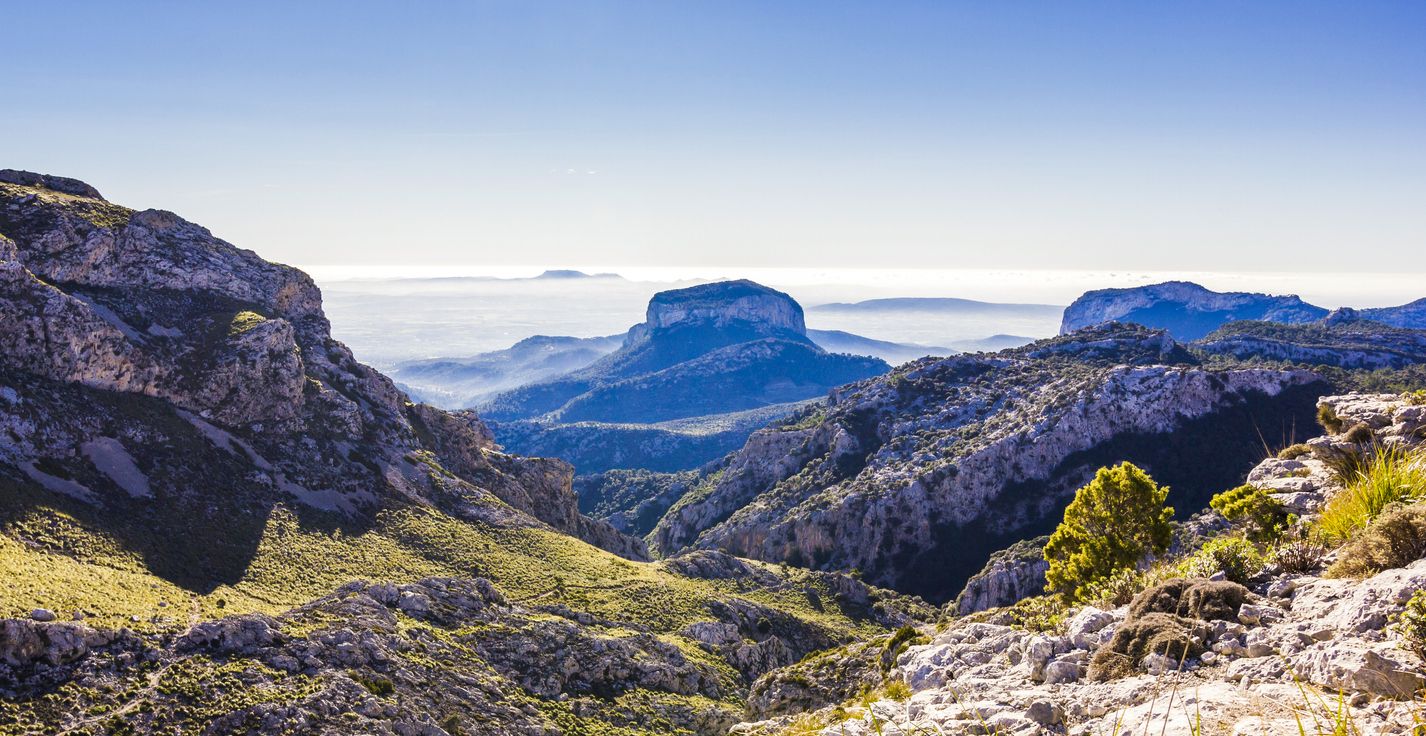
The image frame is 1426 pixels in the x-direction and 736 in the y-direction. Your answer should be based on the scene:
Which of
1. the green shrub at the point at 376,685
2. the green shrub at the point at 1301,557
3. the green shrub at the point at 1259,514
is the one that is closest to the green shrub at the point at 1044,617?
the green shrub at the point at 1301,557

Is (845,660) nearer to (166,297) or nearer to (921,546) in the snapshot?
(166,297)

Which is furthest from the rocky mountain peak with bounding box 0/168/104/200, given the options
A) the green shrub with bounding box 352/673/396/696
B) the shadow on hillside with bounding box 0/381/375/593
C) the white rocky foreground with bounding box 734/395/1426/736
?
the white rocky foreground with bounding box 734/395/1426/736

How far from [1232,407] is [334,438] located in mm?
145778

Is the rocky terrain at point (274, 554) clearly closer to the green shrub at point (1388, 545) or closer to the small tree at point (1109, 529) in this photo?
the small tree at point (1109, 529)

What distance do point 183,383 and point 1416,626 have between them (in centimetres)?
9033

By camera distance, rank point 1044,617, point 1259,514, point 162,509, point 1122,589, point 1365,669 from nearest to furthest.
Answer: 1. point 1365,669
2. point 1122,589
3. point 1259,514
4. point 1044,617
5. point 162,509

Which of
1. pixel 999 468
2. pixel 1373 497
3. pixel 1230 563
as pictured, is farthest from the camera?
pixel 999 468

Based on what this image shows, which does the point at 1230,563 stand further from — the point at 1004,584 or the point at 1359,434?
the point at 1004,584

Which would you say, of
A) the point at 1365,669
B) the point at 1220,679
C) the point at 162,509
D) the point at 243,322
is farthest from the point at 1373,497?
the point at 243,322

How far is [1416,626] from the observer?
1012cm

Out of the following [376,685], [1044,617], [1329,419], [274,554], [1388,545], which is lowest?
[274,554]

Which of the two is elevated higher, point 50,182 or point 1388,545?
point 50,182

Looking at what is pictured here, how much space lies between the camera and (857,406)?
173375 mm

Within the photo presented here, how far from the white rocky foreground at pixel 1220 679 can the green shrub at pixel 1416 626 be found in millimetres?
151
